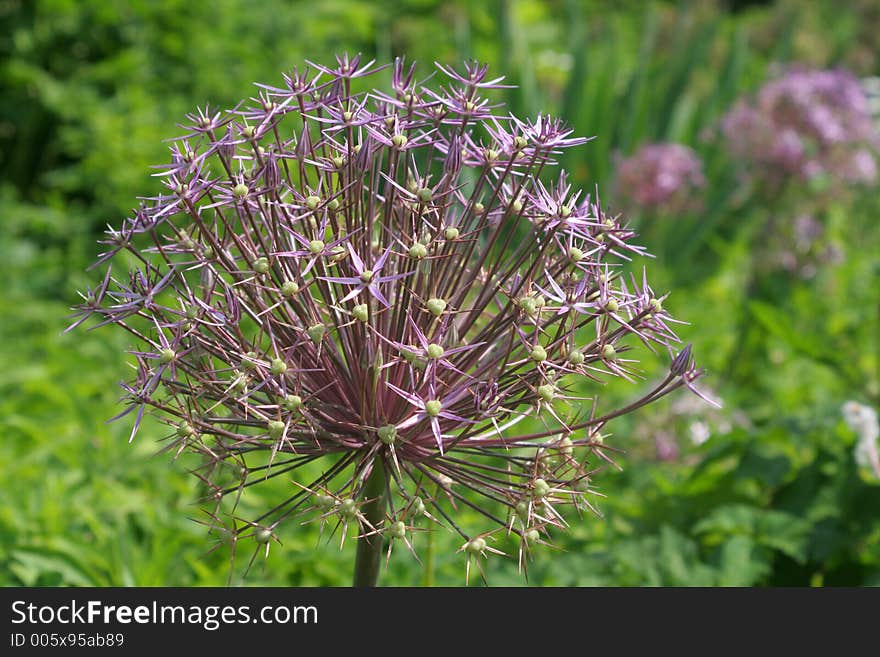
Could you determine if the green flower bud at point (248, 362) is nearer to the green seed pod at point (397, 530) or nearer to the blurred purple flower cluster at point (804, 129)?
the green seed pod at point (397, 530)

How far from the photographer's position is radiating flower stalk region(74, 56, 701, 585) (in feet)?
5.69

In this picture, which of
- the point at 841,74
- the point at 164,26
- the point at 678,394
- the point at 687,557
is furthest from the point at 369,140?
the point at 164,26

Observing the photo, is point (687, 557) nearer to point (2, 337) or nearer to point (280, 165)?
point (280, 165)

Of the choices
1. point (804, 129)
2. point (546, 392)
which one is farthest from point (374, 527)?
point (804, 129)

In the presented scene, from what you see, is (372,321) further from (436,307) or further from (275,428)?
(275,428)

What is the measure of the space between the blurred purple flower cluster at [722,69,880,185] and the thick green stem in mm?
3648

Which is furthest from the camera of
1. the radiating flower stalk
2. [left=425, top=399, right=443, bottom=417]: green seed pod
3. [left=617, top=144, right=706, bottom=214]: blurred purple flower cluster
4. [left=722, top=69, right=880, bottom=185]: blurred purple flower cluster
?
[left=617, top=144, right=706, bottom=214]: blurred purple flower cluster

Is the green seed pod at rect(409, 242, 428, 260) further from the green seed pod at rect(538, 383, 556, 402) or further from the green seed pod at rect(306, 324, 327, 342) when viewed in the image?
the green seed pod at rect(538, 383, 556, 402)

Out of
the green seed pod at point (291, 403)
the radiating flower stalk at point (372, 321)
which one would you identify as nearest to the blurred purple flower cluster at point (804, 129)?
the radiating flower stalk at point (372, 321)

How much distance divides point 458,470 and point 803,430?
182cm

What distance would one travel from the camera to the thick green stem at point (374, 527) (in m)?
1.87

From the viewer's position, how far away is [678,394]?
4.34 m

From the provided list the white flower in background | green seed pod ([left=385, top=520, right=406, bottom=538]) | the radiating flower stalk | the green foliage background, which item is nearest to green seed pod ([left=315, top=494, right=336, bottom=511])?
the radiating flower stalk

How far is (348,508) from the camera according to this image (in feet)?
5.56
